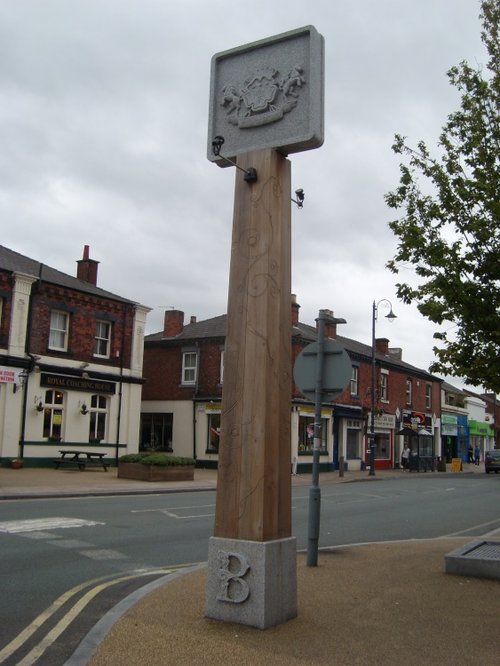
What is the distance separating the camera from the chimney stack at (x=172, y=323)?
125ft

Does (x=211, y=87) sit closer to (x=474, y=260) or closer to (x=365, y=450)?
(x=474, y=260)

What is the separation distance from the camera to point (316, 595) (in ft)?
21.6

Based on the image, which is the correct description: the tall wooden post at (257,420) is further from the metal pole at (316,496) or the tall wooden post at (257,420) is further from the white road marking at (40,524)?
the white road marking at (40,524)

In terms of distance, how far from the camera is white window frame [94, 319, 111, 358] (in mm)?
29694

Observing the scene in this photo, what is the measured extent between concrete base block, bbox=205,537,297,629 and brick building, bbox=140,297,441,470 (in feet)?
87.4

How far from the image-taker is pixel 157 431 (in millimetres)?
37344

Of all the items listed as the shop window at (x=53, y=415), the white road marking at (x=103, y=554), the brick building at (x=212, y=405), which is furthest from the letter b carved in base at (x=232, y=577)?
the brick building at (x=212, y=405)

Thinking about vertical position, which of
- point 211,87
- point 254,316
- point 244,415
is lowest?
point 244,415

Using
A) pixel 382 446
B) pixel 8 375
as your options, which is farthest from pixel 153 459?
pixel 382 446

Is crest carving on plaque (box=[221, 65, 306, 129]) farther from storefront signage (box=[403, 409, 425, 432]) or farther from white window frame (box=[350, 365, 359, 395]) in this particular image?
storefront signage (box=[403, 409, 425, 432])

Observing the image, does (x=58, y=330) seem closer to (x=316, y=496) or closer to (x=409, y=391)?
(x=316, y=496)

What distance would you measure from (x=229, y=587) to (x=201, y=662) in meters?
0.95

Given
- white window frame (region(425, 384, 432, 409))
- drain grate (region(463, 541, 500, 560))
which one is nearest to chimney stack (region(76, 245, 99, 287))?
drain grate (region(463, 541, 500, 560))

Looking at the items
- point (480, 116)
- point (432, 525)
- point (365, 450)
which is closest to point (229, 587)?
point (480, 116)
